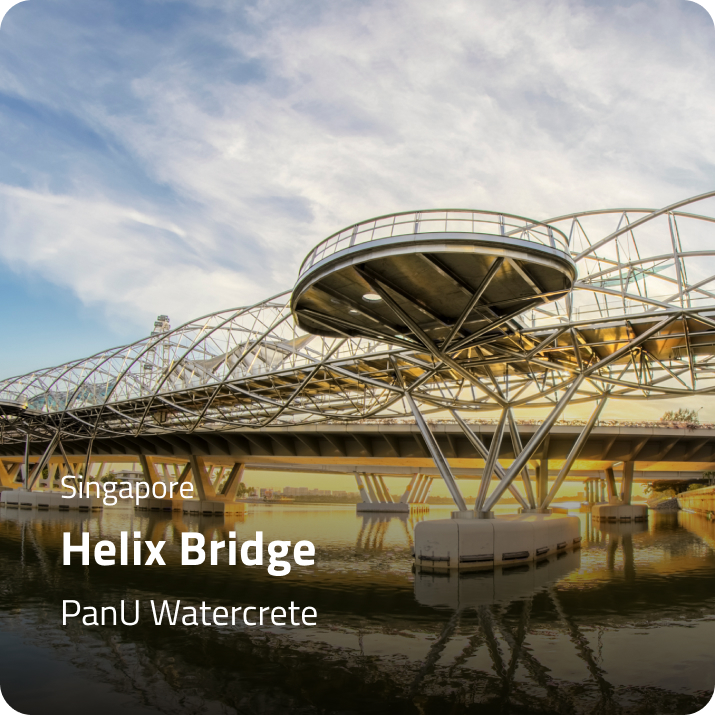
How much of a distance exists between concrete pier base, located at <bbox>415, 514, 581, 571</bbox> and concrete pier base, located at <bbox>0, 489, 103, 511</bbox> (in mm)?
61163

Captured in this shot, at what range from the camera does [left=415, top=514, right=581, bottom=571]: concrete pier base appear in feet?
82.7

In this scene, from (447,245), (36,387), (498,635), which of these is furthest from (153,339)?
(498,635)

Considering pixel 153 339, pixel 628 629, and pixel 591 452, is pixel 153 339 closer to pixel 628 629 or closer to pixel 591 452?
pixel 591 452

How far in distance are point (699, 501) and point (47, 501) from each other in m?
93.3

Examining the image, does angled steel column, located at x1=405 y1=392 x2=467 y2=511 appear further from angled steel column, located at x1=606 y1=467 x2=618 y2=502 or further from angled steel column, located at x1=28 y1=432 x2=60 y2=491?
angled steel column, located at x1=28 y1=432 x2=60 y2=491

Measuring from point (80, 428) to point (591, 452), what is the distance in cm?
6310

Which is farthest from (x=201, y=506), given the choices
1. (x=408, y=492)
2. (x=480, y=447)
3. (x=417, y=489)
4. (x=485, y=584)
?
(x=417, y=489)

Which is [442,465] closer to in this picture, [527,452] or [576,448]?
[527,452]

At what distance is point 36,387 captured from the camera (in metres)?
84.8

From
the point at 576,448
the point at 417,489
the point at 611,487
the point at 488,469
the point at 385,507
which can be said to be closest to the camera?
the point at 488,469

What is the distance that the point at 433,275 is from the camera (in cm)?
2103

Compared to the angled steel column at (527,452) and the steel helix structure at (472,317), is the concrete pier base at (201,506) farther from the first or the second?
the angled steel column at (527,452)

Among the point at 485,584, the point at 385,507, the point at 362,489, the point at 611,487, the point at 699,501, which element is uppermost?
the point at 485,584

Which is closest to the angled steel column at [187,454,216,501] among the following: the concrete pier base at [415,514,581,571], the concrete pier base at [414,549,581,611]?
the concrete pier base at [415,514,581,571]
